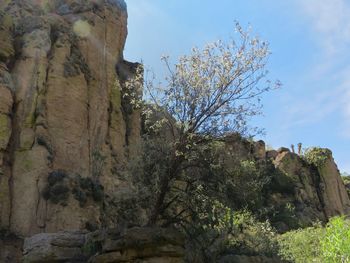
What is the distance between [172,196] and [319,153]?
46.8 meters

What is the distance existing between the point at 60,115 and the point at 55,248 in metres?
14.6

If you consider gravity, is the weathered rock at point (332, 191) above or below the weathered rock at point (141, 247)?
above

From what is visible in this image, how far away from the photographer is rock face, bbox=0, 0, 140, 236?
27.3 m

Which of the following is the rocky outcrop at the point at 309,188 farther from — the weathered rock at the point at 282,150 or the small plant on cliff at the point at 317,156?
the weathered rock at the point at 282,150

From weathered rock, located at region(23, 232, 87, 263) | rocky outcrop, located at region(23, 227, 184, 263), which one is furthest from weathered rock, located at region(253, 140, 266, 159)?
rocky outcrop, located at region(23, 227, 184, 263)

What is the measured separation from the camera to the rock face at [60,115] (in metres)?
27.3

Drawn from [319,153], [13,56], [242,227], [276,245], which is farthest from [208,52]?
[319,153]

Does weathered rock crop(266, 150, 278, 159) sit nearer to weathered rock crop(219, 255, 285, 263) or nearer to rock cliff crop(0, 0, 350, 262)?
rock cliff crop(0, 0, 350, 262)

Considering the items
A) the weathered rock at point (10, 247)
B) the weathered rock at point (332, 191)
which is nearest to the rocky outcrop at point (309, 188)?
the weathered rock at point (332, 191)

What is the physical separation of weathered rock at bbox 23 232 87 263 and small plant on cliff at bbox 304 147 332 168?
47719 mm

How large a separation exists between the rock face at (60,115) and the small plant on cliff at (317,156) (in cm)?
3164

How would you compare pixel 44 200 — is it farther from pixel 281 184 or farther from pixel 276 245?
pixel 281 184

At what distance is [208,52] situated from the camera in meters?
20.6

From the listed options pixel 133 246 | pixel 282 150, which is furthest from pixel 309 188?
pixel 133 246
